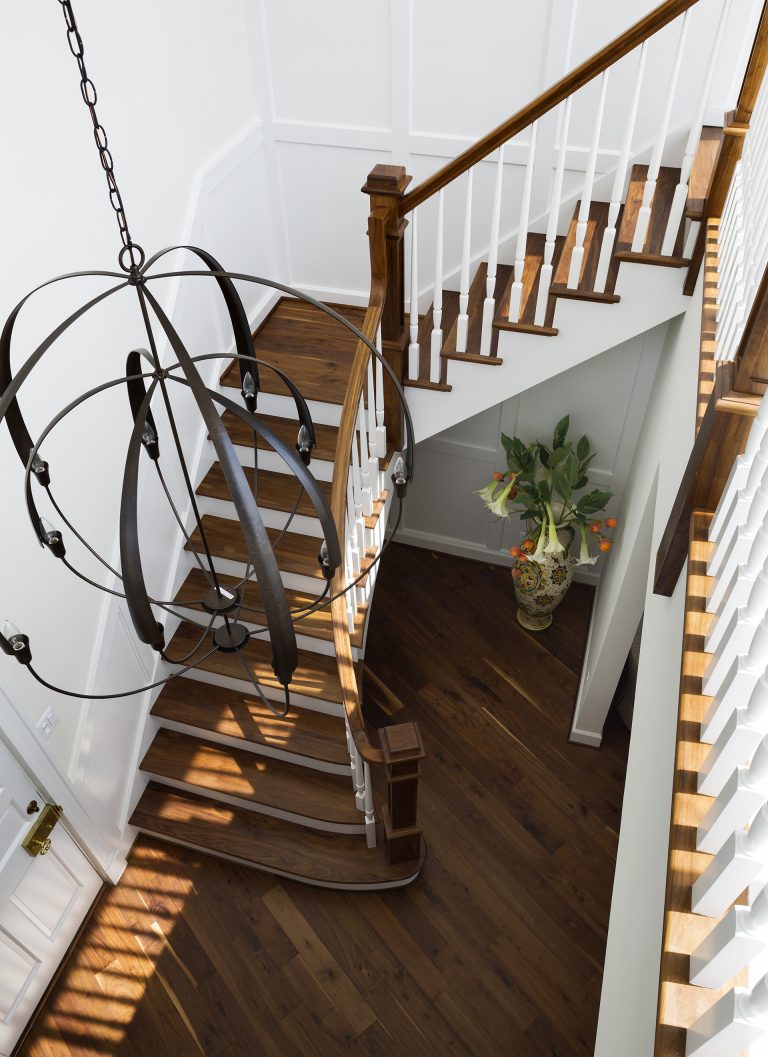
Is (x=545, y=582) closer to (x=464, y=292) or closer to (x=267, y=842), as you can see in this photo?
(x=464, y=292)

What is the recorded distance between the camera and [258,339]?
4.23m

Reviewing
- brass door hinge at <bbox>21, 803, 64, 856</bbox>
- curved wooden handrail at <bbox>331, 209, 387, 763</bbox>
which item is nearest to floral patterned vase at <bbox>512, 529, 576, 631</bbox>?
curved wooden handrail at <bbox>331, 209, 387, 763</bbox>

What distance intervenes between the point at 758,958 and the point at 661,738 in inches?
30.1

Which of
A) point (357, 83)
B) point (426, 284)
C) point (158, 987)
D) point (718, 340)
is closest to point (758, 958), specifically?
point (718, 340)

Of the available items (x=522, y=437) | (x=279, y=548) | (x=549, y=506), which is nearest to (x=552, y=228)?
(x=549, y=506)

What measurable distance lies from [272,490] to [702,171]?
2.31 metres

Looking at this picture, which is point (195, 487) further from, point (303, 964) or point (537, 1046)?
point (537, 1046)

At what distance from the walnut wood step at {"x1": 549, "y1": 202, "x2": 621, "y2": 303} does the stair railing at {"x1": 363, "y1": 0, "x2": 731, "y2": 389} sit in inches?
0.5

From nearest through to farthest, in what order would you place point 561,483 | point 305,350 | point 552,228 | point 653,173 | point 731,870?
point 731,870, point 653,173, point 552,228, point 561,483, point 305,350

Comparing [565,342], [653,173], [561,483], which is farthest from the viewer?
[561,483]

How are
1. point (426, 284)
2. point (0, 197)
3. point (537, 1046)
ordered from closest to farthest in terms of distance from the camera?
point (0, 197)
point (537, 1046)
point (426, 284)

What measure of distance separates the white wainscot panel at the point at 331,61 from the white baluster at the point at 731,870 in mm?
3576

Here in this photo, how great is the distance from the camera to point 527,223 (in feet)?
9.85

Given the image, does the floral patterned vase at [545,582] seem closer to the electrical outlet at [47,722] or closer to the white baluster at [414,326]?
the white baluster at [414,326]
